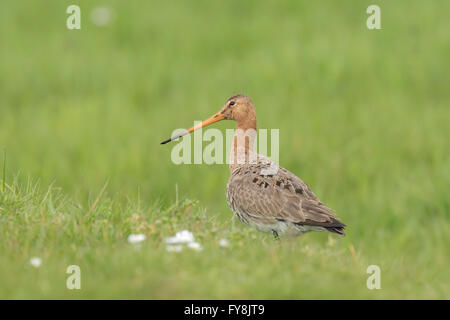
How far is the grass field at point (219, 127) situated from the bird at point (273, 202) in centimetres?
24

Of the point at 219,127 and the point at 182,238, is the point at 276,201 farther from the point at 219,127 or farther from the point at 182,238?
the point at 219,127

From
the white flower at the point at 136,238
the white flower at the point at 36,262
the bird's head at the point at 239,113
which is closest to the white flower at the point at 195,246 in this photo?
the white flower at the point at 136,238

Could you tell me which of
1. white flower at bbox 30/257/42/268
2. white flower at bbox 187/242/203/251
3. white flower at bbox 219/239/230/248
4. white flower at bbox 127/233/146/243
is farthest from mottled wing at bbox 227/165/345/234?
white flower at bbox 30/257/42/268

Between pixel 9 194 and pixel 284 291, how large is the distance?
2767mm

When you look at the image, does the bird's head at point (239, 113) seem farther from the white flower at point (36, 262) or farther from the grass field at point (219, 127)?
the white flower at point (36, 262)

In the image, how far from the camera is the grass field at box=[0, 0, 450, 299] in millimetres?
5129

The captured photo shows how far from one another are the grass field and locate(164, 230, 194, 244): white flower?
0.13 m

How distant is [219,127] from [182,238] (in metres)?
6.29

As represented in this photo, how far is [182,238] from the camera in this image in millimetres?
5430

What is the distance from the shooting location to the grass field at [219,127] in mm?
5129

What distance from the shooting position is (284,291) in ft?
15.8

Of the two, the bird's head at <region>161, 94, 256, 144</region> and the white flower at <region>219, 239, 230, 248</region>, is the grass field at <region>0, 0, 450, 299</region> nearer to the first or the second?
the white flower at <region>219, 239, 230, 248</region>
